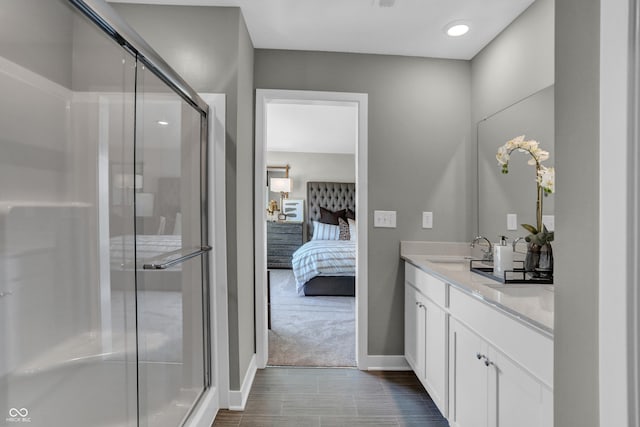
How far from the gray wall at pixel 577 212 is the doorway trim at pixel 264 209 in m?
1.73

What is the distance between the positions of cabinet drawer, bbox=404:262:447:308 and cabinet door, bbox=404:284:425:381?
0.08 meters

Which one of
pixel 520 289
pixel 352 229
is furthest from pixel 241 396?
pixel 352 229

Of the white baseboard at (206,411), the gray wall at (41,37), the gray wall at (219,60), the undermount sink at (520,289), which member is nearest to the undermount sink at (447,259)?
the undermount sink at (520,289)

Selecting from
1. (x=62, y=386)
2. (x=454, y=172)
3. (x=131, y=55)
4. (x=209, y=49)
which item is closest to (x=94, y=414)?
(x=62, y=386)

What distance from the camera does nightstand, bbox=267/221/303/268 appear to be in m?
6.69

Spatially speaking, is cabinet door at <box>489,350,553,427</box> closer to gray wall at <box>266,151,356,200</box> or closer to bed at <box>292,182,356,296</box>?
bed at <box>292,182,356,296</box>

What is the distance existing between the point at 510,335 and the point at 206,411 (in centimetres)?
158

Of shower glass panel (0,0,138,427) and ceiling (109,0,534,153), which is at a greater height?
ceiling (109,0,534,153)

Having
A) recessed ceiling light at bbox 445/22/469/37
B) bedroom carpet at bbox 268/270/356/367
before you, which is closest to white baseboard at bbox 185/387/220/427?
bedroom carpet at bbox 268/270/356/367

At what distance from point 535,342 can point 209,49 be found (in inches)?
85.9

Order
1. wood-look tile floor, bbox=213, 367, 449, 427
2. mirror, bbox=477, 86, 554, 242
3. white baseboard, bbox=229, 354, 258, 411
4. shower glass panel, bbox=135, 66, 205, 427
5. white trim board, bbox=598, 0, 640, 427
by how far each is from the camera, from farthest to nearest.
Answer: white baseboard, bbox=229, 354, 258, 411 → wood-look tile floor, bbox=213, 367, 449, 427 → mirror, bbox=477, 86, 554, 242 → shower glass panel, bbox=135, 66, 205, 427 → white trim board, bbox=598, 0, 640, 427

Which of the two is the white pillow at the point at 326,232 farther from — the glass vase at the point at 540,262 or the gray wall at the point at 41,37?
the gray wall at the point at 41,37
